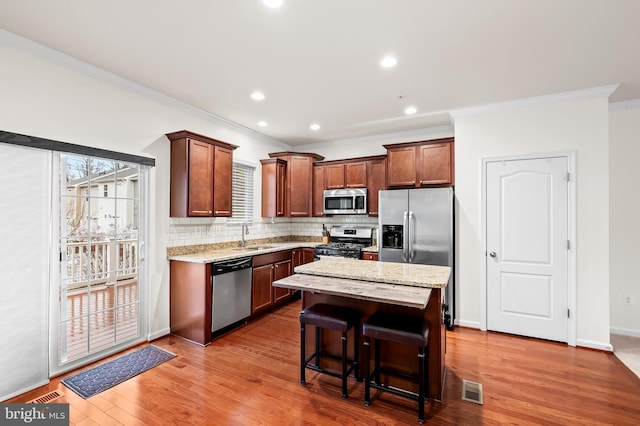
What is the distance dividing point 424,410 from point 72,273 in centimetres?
337

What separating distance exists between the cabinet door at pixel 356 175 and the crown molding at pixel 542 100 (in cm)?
165

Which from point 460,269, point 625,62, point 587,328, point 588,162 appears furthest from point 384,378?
point 625,62

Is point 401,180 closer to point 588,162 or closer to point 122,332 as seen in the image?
point 588,162

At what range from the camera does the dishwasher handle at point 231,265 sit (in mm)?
3525

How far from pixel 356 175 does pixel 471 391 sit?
3.58 meters

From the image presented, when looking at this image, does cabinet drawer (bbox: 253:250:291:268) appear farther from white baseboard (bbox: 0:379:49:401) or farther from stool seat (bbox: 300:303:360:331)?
white baseboard (bbox: 0:379:49:401)

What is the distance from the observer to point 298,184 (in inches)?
218

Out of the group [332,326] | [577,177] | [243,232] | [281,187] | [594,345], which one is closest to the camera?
[332,326]

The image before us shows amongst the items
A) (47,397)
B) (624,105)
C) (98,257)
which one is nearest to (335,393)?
(47,397)

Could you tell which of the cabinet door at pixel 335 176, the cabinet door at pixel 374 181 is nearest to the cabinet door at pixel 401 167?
the cabinet door at pixel 374 181

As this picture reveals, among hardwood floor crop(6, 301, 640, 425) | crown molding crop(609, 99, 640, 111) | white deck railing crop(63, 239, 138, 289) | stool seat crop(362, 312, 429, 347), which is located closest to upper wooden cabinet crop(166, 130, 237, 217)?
white deck railing crop(63, 239, 138, 289)

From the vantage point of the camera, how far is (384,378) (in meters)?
2.51

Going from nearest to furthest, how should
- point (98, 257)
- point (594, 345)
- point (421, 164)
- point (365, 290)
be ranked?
point (365, 290) < point (98, 257) < point (594, 345) < point (421, 164)

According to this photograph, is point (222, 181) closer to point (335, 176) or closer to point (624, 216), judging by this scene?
point (335, 176)
